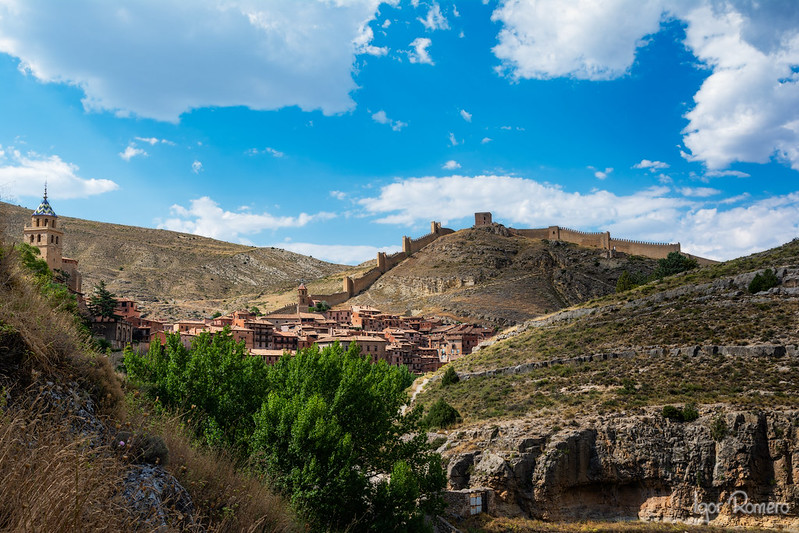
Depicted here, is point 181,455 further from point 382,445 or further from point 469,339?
point 469,339

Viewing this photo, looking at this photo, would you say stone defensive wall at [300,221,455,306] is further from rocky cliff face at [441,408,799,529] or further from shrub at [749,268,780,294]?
rocky cliff face at [441,408,799,529]

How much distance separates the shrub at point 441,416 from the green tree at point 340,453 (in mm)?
10277

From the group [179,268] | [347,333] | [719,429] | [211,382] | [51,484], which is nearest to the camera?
[51,484]

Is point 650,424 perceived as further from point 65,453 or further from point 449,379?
point 65,453

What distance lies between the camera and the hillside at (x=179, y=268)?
87750 millimetres

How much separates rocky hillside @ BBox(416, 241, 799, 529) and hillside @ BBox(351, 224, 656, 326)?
4460 centimetres

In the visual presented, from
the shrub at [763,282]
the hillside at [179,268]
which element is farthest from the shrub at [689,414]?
the hillside at [179,268]

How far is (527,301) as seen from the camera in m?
82.1

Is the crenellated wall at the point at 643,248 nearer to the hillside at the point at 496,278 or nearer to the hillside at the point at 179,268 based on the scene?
the hillside at the point at 496,278

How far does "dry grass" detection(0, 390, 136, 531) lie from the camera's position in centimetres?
349

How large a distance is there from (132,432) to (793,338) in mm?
29376

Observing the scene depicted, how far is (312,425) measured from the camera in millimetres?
11953

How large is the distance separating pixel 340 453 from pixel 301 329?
170 ft

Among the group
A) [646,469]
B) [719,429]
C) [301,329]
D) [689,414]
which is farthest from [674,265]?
[646,469]
